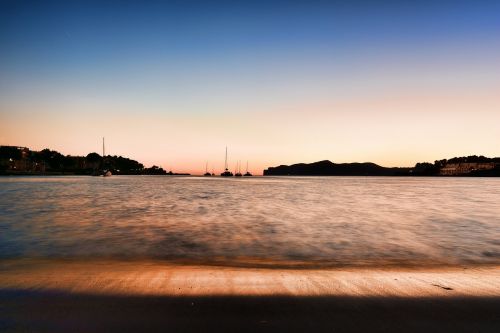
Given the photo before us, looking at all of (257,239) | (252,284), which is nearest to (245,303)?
(252,284)

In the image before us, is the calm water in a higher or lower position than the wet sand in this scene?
lower

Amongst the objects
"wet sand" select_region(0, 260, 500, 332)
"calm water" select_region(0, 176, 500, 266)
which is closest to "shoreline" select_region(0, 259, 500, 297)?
"wet sand" select_region(0, 260, 500, 332)

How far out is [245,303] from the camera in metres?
5.12

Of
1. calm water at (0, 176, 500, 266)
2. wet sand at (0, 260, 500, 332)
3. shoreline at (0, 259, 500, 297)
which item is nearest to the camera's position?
wet sand at (0, 260, 500, 332)

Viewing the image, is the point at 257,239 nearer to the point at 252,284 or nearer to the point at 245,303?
the point at 252,284

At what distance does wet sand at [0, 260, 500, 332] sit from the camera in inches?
170

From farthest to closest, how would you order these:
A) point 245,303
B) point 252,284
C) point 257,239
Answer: point 257,239, point 252,284, point 245,303

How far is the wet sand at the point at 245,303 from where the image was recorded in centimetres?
432

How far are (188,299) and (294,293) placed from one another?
179cm

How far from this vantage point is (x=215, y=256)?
455 inches

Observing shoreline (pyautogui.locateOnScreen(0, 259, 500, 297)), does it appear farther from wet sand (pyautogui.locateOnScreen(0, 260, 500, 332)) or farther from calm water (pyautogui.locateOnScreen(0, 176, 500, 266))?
calm water (pyautogui.locateOnScreen(0, 176, 500, 266))

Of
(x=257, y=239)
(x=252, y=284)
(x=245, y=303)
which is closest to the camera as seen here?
(x=245, y=303)

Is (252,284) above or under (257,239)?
above

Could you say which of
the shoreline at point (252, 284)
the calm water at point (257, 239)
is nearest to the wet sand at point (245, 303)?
the shoreline at point (252, 284)
